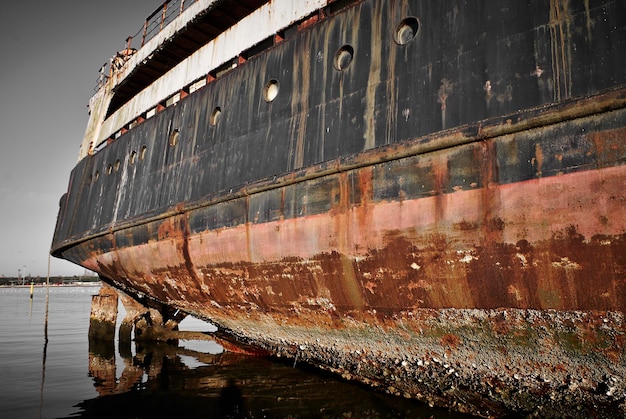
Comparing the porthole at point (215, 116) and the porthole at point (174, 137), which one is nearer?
the porthole at point (215, 116)

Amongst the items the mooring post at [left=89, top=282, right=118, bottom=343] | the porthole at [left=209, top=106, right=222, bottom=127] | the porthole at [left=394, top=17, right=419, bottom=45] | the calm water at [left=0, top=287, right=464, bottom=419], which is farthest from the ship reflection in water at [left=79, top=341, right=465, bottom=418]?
the porthole at [left=209, top=106, right=222, bottom=127]

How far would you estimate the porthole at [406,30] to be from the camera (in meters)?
3.68

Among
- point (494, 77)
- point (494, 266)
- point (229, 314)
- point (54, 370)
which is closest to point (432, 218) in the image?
point (494, 266)

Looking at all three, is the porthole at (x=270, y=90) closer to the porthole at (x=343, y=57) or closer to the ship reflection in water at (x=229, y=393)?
the porthole at (x=343, y=57)

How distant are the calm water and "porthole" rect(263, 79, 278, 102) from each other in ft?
10.6

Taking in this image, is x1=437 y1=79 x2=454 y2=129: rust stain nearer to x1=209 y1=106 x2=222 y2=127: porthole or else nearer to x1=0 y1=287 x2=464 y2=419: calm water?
x1=0 y1=287 x2=464 y2=419: calm water

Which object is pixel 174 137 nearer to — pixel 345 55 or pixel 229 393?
pixel 345 55

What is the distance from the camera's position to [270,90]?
486 cm

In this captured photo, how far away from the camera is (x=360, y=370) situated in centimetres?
413

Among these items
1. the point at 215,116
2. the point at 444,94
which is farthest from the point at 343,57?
the point at 215,116

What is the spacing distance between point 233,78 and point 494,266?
3.87m

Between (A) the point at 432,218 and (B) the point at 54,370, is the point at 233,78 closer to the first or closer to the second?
Answer: (A) the point at 432,218

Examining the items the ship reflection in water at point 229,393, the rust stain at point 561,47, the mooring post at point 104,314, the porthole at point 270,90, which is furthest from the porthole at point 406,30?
the mooring post at point 104,314

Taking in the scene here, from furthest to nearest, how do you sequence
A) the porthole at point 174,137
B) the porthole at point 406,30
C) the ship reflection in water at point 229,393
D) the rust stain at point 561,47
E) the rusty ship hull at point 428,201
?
the porthole at point 174,137 → the ship reflection in water at point 229,393 → the porthole at point 406,30 → the rust stain at point 561,47 → the rusty ship hull at point 428,201
